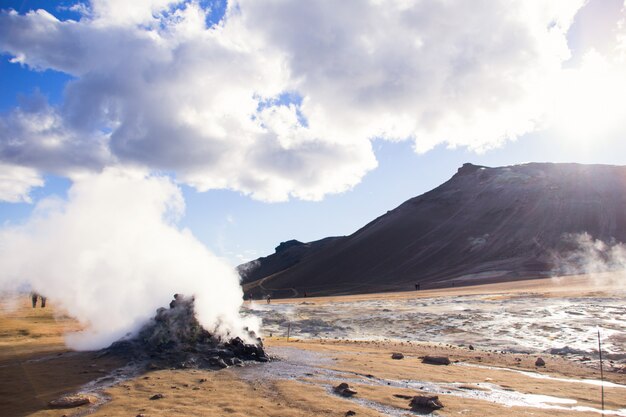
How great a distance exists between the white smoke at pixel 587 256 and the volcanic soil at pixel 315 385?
68.5 m

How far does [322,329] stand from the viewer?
33.0 m

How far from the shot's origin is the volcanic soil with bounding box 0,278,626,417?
11.5m

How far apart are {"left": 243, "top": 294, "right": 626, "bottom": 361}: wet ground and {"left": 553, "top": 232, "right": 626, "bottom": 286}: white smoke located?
43530mm

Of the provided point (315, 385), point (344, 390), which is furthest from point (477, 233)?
point (344, 390)

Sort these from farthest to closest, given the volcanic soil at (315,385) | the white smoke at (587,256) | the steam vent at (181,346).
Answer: the white smoke at (587,256) < the steam vent at (181,346) < the volcanic soil at (315,385)

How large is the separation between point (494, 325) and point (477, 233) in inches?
3320

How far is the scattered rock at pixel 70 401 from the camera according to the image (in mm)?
11547

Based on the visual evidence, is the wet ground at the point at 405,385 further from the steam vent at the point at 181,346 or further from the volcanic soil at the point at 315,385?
the steam vent at the point at 181,346

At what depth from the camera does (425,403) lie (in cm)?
1164

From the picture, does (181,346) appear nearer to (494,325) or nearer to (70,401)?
(70,401)

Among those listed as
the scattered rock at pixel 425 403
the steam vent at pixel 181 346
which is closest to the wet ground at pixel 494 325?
the steam vent at pixel 181 346

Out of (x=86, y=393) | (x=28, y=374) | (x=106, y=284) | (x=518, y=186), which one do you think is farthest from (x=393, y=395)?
(x=518, y=186)

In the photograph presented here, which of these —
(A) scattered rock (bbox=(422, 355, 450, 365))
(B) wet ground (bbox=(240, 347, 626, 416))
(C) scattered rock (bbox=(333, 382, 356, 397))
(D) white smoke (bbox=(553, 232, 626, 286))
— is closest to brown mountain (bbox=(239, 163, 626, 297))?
(D) white smoke (bbox=(553, 232, 626, 286))

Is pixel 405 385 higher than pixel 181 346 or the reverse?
the reverse
